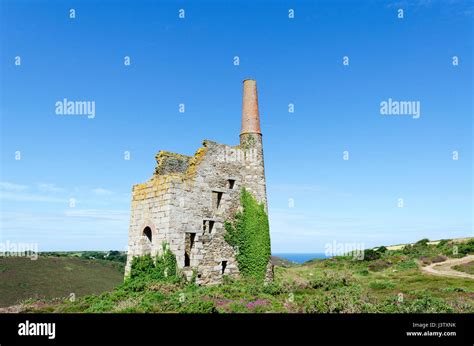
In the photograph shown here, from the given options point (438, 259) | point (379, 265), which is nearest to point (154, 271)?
point (379, 265)

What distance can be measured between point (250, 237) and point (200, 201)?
14.0ft

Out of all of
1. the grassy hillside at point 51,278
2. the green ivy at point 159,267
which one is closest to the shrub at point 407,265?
the green ivy at point 159,267

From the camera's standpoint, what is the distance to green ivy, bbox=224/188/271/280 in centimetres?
2455

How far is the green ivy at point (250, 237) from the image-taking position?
80.5 feet

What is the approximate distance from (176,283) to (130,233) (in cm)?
524

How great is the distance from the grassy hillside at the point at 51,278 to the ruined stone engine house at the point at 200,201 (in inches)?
1262

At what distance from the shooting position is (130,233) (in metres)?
24.0

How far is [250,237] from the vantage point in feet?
81.7

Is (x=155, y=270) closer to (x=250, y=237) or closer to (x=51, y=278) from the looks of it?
(x=250, y=237)

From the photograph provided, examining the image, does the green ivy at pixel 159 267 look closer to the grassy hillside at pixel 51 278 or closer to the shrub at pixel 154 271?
the shrub at pixel 154 271
